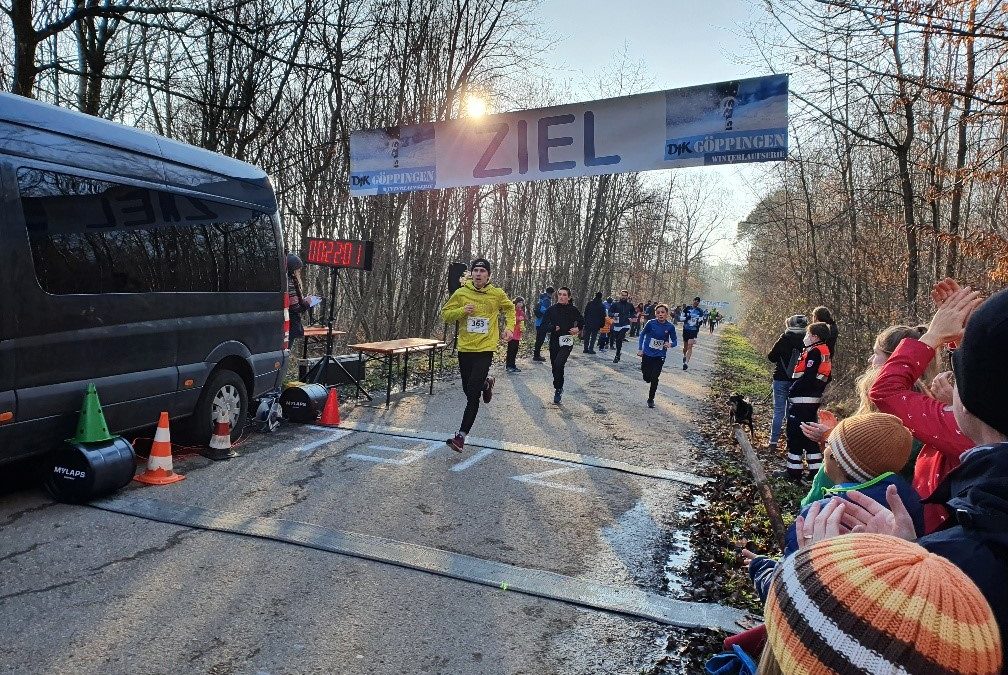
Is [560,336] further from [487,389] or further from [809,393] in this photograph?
[809,393]

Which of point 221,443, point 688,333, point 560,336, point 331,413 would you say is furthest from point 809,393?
point 688,333

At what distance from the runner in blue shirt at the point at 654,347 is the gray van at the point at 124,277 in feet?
22.4

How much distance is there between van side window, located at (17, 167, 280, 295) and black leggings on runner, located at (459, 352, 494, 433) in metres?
2.42

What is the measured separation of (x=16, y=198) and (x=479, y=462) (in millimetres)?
4485

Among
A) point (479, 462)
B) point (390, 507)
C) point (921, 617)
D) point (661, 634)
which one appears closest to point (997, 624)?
point (921, 617)

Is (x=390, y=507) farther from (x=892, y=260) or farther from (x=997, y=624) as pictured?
(x=892, y=260)

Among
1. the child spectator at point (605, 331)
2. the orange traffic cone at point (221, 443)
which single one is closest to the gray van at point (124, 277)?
the orange traffic cone at point (221, 443)

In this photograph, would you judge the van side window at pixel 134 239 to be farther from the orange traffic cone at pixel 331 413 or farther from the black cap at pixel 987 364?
the black cap at pixel 987 364

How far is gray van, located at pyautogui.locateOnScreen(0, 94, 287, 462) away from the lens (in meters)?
4.43

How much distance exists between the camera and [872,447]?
8.45 ft

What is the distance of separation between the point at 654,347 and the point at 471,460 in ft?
18.9

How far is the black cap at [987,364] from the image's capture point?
4.22 feet

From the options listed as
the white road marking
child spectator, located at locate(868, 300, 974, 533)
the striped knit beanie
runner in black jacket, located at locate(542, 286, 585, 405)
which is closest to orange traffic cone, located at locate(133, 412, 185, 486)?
the white road marking

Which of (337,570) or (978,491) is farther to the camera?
(337,570)
